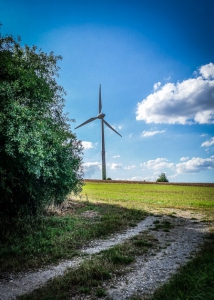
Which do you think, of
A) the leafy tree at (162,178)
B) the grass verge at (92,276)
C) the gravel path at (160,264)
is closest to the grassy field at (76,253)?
the grass verge at (92,276)

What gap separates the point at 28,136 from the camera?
1212 cm

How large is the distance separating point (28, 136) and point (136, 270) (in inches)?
326

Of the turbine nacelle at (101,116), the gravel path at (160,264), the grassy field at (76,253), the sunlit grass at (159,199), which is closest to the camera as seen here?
the grassy field at (76,253)

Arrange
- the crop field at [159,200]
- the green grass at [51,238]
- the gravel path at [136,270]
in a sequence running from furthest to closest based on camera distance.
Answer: the crop field at [159,200]
the green grass at [51,238]
the gravel path at [136,270]

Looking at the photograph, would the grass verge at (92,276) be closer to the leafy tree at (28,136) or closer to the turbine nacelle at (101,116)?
the leafy tree at (28,136)

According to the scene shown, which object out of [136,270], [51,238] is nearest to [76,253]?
[51,238]

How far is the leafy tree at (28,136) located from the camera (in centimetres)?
1217

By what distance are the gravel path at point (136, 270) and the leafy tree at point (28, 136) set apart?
544cm

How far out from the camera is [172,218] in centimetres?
2080

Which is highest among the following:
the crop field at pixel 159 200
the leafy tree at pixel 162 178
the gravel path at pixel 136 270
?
the leafy tree at pixel 162 178

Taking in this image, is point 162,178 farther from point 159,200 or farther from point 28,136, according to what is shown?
point 28,136

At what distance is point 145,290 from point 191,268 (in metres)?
2.15

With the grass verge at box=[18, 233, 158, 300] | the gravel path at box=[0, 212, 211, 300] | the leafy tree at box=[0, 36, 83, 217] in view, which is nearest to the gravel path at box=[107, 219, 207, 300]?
the gravel path at box=[0, 212, 211, 300]

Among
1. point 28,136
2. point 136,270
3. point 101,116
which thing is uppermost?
point 101,116
